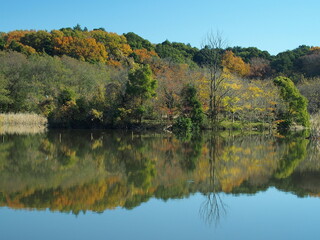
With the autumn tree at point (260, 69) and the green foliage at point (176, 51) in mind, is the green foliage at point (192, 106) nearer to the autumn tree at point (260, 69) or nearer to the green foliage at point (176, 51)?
the green foliage at point (176, 51)

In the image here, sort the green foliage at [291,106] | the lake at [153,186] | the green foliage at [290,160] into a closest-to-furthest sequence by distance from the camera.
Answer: the lake at [153,186] → the green foliage at [290,160] → the green foliage at [291,106]

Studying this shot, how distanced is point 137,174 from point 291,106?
21.1m

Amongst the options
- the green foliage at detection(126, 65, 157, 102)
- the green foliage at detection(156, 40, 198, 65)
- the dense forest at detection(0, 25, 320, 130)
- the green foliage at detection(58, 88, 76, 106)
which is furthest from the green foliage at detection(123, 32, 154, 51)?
the green foliage at detection(126, 65, 157, 102)

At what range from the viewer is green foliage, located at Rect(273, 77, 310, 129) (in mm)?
29453

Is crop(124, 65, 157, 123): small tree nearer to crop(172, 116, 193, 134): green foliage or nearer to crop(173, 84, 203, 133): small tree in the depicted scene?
crop(173, 84, 203, 133): small tree

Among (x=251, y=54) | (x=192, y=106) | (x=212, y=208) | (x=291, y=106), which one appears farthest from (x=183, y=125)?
(x=251, y=54)

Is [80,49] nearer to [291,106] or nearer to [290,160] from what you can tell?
[291,106]

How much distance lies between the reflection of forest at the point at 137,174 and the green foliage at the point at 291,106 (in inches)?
520

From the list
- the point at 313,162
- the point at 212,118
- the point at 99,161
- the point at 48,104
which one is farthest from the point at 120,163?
the point at 48,104

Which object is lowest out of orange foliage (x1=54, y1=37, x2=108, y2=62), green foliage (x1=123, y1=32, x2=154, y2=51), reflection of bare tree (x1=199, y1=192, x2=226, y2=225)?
reflection of bare tree (x1=199, y1=192, x2=226, y2=225)

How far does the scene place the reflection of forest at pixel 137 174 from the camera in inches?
342

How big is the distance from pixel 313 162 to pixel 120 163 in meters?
6.40

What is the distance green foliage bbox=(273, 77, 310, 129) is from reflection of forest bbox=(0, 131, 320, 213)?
13212 millimetres

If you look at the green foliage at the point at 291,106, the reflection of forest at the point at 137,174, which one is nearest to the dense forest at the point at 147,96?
the green foliage at the point at 291,106
